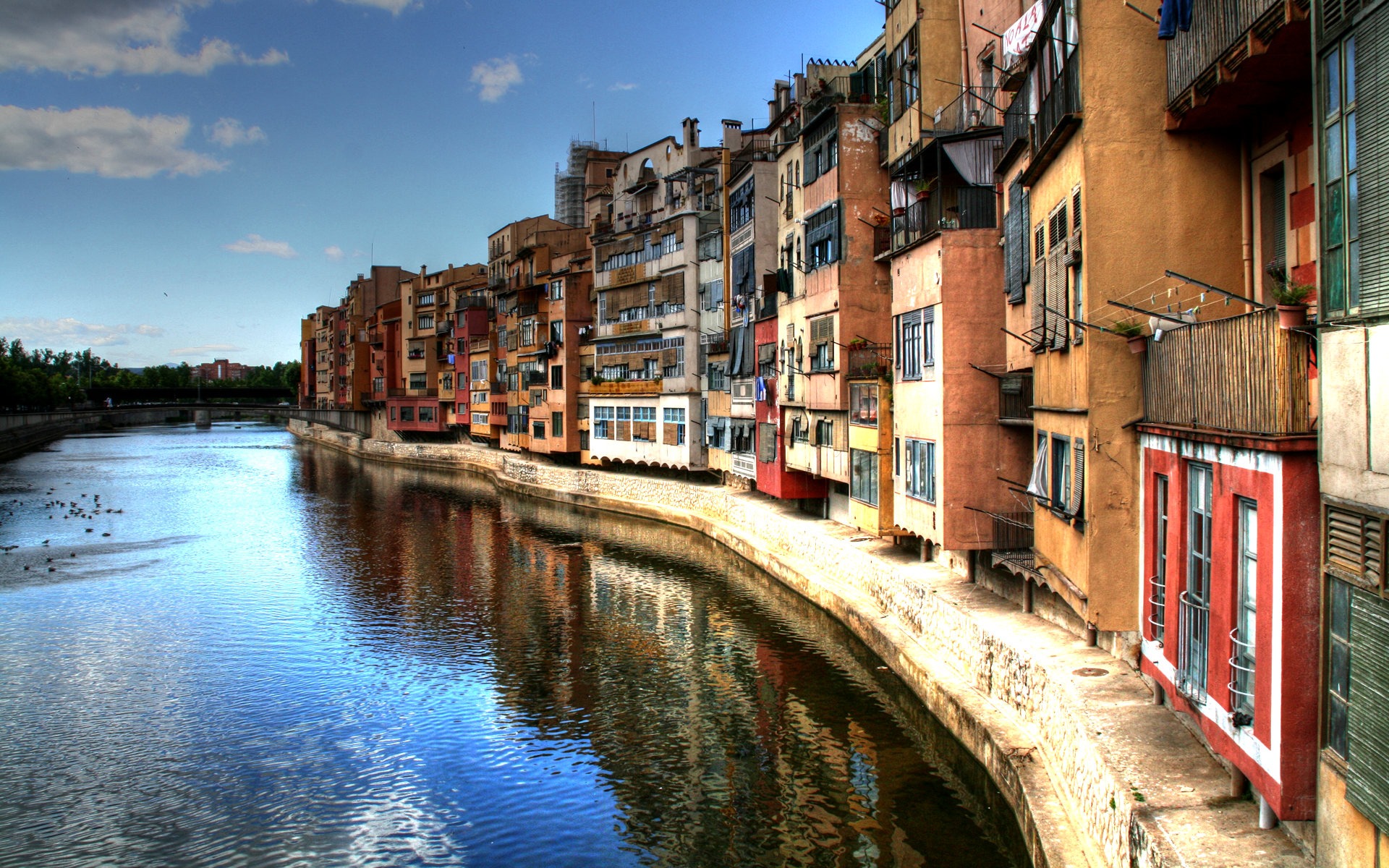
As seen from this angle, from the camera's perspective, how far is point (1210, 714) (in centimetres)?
985

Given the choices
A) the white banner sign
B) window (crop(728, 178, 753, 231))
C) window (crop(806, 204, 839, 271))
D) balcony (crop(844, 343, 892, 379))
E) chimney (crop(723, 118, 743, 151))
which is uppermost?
chimney (crop(723, 118, 743, 151))

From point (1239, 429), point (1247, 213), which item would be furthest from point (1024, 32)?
point (1239, 429)

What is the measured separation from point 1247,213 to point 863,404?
15076 mm

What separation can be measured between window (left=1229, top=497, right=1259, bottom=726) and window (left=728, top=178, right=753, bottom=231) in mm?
31208

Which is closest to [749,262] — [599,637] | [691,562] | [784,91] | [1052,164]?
[784,91]

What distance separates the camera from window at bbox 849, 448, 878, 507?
25.9 m

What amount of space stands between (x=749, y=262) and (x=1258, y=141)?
2805 cm

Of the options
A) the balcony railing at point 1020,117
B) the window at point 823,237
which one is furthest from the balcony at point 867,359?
the balcony railing at point 1020,117

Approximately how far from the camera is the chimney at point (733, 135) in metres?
53.0

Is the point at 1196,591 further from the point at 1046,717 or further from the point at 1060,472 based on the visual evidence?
the point at 1060,472

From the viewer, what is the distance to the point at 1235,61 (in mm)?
9984

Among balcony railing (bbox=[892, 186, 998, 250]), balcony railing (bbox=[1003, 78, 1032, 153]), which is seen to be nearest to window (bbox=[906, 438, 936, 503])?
balcony railing (bbox=[892, 186, 998, 250])

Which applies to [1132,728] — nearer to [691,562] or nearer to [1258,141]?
[1258,141]

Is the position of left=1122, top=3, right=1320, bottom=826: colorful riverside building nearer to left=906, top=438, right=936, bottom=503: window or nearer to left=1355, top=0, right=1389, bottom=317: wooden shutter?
left=1355, top=0, right=1389, bottom=317: wooden shutter
